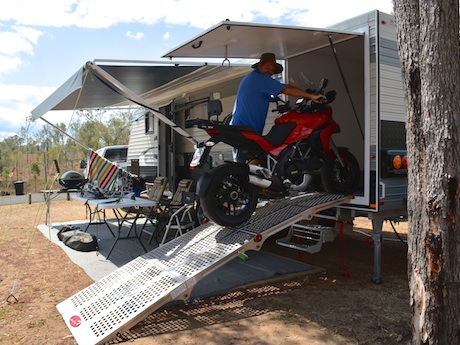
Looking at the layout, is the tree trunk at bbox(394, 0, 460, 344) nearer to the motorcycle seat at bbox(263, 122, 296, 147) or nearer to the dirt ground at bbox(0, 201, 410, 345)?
the dirt ground at bbox(0, 201, 410, 345)

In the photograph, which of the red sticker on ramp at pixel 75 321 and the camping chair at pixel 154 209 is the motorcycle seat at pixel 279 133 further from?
the red sticker on ramp at pixel 75 321

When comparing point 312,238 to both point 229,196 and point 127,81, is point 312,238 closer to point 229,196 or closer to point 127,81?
point 229,196

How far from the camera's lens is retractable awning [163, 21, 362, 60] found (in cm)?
421

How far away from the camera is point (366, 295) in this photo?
4.11 meters

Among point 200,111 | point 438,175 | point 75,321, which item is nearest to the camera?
point 438,175

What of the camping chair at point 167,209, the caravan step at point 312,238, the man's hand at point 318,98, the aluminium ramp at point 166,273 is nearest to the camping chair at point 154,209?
the camping chair at point 167,209

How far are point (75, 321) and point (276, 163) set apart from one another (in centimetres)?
239

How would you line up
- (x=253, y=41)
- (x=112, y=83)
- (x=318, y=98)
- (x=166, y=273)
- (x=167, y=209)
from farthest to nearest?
(x=167, y=209) → (x=112, y=83) → (x=253, y=41) → (x=318, y=98) → (x=166, y=273)

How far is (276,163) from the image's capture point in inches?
177

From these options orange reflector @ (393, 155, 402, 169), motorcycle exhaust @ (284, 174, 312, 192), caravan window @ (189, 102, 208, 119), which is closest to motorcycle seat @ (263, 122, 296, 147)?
motorcycle exhaust @ (284, 174, 312, 192)

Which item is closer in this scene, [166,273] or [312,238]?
[166,273]

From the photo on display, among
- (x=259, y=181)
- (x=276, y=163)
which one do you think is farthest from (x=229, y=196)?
(x=276, y=163)

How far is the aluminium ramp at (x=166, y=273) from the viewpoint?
3.19 m

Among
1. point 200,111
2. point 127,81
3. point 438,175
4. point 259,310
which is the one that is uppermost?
point 127,81
